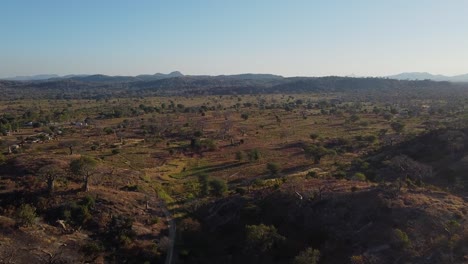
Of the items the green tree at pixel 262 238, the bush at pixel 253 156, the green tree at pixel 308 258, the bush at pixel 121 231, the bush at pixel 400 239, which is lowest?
the bush at pixel 253 156

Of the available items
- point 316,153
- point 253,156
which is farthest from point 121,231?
point 316,153

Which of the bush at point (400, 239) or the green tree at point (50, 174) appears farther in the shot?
the green tree at point (50, 174)

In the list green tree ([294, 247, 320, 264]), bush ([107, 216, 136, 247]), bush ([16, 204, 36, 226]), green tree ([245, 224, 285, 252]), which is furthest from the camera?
bush ([107, 216, 136, 247])

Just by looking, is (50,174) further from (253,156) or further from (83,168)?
(253,156)

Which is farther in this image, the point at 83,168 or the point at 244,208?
the point at 83,168

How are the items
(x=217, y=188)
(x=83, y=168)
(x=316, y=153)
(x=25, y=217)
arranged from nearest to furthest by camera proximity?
(x=25, y=217)
(x=83, y=168)
(x=217, y=188)
(x=316, y=153)

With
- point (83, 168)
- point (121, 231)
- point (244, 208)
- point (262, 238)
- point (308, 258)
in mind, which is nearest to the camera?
point (308, 258)

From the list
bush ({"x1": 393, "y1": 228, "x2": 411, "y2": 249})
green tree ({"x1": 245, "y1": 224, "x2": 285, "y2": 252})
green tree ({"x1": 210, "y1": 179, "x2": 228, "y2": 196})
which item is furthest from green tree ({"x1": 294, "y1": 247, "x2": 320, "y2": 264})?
green tree ({"x1": 210, "y1": 179, "x2": 228, "y2": 196})

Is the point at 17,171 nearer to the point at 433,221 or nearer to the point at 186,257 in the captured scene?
the point at 186,257

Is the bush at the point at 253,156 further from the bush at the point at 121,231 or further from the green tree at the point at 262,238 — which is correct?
the green tree at the point at 262,238

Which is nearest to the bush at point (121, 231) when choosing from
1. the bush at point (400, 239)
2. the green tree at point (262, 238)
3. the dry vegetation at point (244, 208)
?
the dry vegetation at point (244, 208)

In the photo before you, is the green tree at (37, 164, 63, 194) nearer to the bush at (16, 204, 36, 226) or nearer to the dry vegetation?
the dry vegetation
